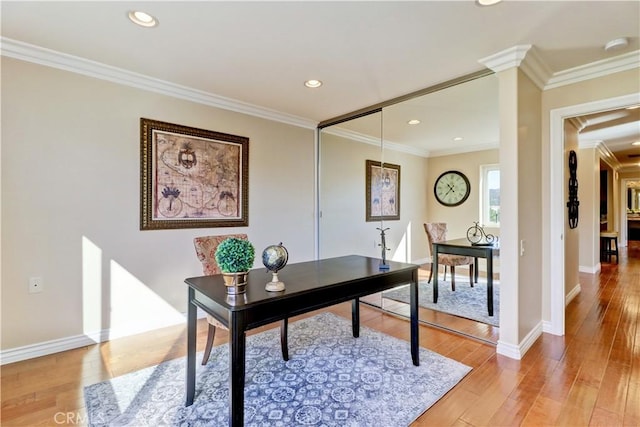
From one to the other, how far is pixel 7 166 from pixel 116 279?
1.22 metres

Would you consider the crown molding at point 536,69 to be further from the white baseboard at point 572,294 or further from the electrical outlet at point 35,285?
the electrical outlet at point 35,285

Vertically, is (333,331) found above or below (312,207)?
below

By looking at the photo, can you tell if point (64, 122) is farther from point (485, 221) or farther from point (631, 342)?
point (631, 342)

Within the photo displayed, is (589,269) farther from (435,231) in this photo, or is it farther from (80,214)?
(80,214)

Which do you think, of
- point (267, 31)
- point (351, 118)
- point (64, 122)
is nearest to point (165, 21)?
point (267, 31)

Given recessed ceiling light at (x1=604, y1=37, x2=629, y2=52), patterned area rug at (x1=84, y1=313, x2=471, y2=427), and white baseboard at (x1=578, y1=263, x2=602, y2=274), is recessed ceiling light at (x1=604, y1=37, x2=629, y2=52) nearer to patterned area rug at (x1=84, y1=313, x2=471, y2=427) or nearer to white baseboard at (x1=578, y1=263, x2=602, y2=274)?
patterned area rug at (x1=84, y1=313, x2=471, y2=427)

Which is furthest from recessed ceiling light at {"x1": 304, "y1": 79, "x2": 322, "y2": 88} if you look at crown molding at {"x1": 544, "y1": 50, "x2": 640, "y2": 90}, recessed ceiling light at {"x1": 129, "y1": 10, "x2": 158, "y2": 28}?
crown molding at {"x1": 544, "y1": 50, "x2": 640, "y2": 90}

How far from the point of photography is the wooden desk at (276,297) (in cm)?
139

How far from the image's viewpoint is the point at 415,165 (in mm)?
3670

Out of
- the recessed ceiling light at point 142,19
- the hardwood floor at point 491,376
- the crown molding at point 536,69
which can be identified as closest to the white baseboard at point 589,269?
the hardwood floor at point 491,376

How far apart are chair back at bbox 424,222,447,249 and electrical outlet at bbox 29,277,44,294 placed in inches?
144

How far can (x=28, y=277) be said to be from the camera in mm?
2457

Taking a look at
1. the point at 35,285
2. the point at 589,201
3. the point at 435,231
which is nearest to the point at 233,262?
the point at 35,285

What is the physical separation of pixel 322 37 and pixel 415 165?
77.2 inches
